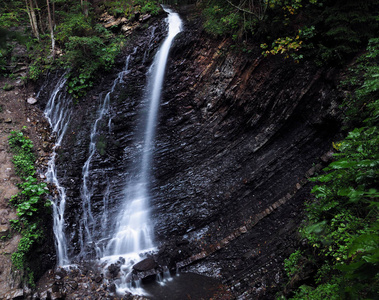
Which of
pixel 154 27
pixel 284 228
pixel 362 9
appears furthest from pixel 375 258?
pixel 154 27

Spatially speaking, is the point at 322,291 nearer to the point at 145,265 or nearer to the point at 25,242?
the point at 145,265

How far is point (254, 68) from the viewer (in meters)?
7.04

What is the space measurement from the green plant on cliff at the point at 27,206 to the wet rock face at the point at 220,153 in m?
0.97

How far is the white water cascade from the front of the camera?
23.0 feet

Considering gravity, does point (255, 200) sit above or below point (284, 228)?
above

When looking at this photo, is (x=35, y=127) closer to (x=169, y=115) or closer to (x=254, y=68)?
(x=169, y=115)

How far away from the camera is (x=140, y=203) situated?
25.9 ft

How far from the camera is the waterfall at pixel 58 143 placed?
6802mm

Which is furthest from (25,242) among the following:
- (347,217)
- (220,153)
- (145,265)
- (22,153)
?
(347,217)

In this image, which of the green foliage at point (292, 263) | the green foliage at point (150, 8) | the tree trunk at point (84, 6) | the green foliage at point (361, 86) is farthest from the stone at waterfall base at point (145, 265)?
the tree trunk at point (84, 6)

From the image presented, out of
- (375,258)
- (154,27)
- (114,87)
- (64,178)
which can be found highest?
(154,27)

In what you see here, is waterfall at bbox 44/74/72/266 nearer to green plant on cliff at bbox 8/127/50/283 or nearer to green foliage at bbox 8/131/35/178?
green plant on cliff at bbox 8/127/50/283

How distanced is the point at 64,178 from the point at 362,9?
10621 mm

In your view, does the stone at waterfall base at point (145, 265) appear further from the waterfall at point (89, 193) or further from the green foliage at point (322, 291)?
the green foliage at point (322, 291)
